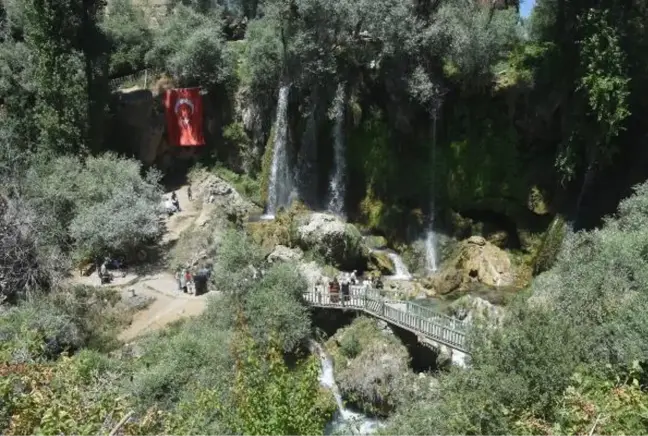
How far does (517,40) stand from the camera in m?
29.8

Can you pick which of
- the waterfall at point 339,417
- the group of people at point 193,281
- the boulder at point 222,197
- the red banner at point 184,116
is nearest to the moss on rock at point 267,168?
the boulder at point 222,197

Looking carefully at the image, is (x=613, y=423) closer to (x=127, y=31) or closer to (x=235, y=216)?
(x=235, y=216)

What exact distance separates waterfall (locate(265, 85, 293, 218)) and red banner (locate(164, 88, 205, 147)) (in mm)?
5563

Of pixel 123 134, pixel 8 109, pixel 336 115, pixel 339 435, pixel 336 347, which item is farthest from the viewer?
pixel 123 134

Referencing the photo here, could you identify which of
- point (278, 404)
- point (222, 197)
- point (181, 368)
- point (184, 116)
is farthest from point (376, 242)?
point (278, 404)

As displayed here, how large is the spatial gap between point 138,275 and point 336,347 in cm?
1112

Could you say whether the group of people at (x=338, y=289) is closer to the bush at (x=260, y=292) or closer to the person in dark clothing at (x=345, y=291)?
the person in dark clothing at (x=345, y=291)

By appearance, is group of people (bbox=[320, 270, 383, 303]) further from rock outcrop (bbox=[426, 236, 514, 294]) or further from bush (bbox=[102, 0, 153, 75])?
bush (bbox=[102, 0, 153, 75])

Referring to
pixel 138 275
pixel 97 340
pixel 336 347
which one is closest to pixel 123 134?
pixel 138 275

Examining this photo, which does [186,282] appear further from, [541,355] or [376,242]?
[541,355]

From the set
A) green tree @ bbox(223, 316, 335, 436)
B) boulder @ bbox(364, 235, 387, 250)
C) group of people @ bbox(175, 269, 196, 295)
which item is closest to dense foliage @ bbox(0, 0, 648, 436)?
boulder @ bbox(364, 235, 387, 250)

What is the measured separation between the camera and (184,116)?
37156 millimetres

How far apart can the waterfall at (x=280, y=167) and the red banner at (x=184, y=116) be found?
5.56 m

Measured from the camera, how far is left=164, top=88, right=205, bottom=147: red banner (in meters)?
36.9
